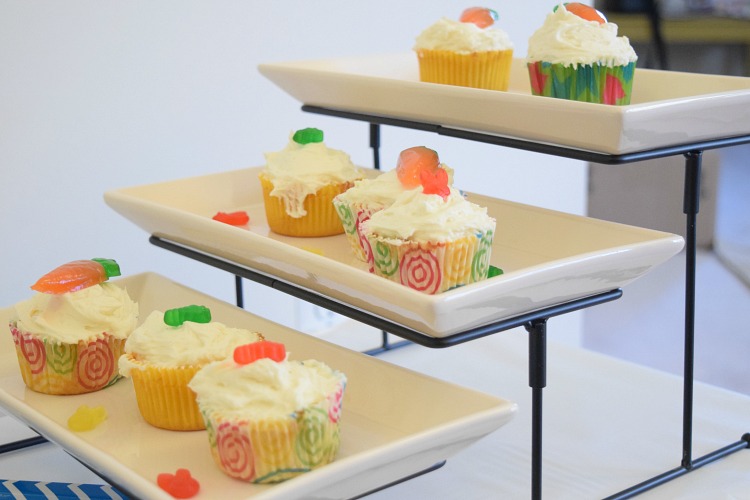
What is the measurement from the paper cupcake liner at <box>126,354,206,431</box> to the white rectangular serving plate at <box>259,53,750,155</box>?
0.44m

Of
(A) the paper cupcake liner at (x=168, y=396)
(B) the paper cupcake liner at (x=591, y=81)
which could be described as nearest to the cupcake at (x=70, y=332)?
(A) the paper cupcake liner at (x=168, y=396)

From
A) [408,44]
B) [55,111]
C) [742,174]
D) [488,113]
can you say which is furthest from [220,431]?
[742,174]

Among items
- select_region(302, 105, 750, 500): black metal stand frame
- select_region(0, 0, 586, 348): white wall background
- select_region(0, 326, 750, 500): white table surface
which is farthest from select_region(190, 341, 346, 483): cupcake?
select_region(0, 0, 586, 348): white wall background

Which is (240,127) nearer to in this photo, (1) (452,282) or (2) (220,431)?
(1) (452,282)

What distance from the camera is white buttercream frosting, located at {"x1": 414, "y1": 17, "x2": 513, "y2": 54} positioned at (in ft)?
4.50

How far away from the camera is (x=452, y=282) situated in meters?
1.06

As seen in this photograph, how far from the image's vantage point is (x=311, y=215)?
133cm

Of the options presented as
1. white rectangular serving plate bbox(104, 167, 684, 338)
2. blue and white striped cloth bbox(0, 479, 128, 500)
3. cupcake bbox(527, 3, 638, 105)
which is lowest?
blue and white striped cloth bbox(0, 479, 128, 500)

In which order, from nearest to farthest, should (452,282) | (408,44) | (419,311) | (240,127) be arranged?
(419,311) → (452,282) → (240,127) → (408,44)

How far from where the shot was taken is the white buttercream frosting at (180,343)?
1034 millimetres

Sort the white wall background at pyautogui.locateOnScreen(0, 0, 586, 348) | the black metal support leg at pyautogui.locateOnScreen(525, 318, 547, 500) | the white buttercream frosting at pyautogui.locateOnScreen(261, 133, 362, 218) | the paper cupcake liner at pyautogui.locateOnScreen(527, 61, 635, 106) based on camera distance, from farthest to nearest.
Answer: the white wall background at pyautogui.locateOnScreen(0, 0, 586, 348), the white buttercream frosting at pyautogui.locateOnScreen(261, 133, 362, 218), the paper cupcake liner at pyautogui.locateOnScreen(527, 61, 635, 106), the black metal support leg at pyautogui.locateOnScreen(525, 318, 547, 500)

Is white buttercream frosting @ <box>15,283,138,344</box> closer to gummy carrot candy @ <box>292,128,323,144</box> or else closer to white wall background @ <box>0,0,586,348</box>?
gummy carrot candy @ <box>292,128,323,144</box>

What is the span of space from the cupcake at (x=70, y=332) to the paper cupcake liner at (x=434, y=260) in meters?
0.31

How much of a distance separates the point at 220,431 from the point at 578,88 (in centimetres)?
61
